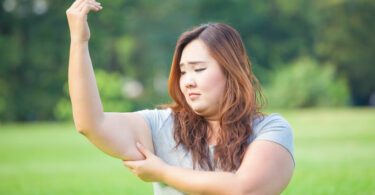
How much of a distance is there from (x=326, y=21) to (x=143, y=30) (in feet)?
53.4

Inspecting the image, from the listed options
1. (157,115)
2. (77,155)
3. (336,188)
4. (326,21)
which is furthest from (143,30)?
(157,115)

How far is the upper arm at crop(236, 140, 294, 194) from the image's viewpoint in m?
2.16

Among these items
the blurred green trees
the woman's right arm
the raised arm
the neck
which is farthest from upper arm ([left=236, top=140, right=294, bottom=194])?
the blurred green trees

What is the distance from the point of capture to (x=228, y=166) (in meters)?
2.37

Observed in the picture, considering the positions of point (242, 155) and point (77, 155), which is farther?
point (77, 155)

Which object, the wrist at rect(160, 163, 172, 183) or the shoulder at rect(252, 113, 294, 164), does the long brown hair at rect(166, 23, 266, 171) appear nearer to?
the shoulder at rect(252, 113, 294, 164)

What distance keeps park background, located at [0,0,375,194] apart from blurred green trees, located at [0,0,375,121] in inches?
3.4

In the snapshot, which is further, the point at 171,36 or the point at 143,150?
the point at 171,36

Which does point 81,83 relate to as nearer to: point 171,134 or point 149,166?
point 149,166

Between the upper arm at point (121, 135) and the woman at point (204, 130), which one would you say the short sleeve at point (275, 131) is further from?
the upper arm at point (121, 135)

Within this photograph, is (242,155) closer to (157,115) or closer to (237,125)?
(237,125)

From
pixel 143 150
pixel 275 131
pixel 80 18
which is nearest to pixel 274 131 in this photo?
pixel 275 131

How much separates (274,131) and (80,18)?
112 centimetres

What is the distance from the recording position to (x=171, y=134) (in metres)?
2.54
